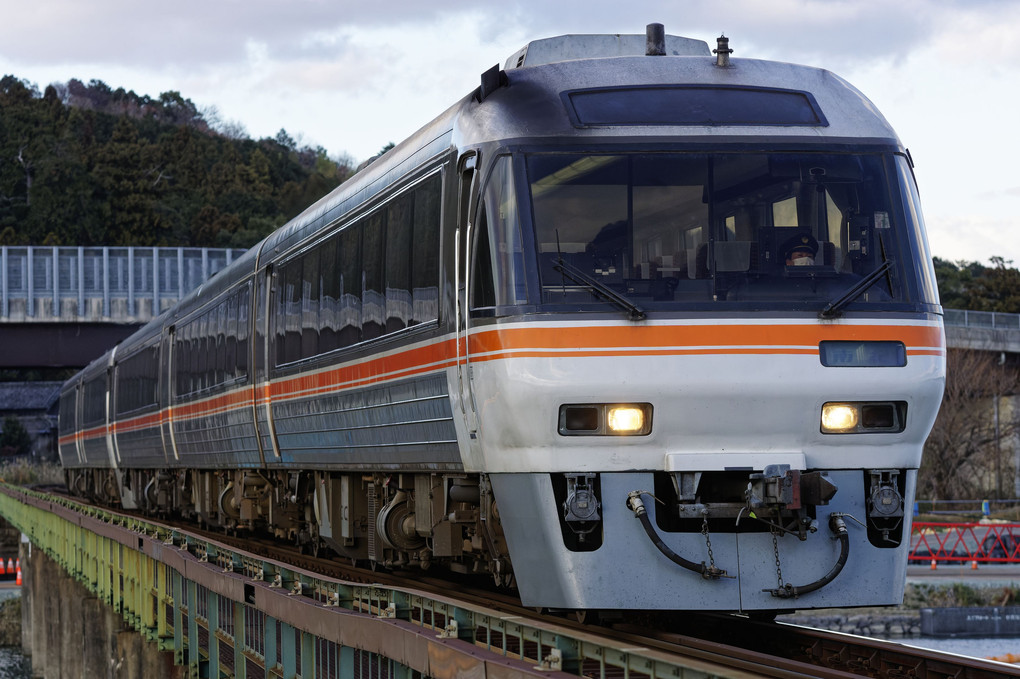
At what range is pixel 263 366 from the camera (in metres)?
16.0

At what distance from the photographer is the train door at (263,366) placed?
15.8m

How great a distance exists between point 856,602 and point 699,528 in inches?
40.6

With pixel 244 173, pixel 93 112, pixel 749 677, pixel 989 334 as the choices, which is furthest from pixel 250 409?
pixel 93 112

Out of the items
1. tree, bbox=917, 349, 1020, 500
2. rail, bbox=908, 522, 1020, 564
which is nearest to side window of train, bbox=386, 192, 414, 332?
rail, bbox=908, 522, 1020, 564

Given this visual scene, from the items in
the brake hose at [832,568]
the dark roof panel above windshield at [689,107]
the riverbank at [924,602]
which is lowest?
the riverbank at [924,602]

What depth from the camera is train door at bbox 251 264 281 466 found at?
15.8 metres

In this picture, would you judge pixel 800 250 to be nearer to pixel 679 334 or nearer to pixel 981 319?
pixel 679 334

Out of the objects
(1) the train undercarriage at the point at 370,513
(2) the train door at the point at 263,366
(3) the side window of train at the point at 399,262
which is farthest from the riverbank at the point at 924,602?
(3) the side window of train at the point at 399,262

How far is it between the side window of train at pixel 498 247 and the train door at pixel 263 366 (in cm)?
682

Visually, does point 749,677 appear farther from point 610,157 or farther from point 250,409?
point 250,409

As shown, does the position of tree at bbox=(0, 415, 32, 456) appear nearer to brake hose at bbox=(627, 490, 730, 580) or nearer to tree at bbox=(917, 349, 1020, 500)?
tree at bbox=(917, 349, 1020, 500)

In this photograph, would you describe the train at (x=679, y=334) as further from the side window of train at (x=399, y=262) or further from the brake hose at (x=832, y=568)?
the side window of train at (x=399, y=262)

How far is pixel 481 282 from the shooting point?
9195mm

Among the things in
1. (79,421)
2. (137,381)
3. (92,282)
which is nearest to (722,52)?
(137,381)
